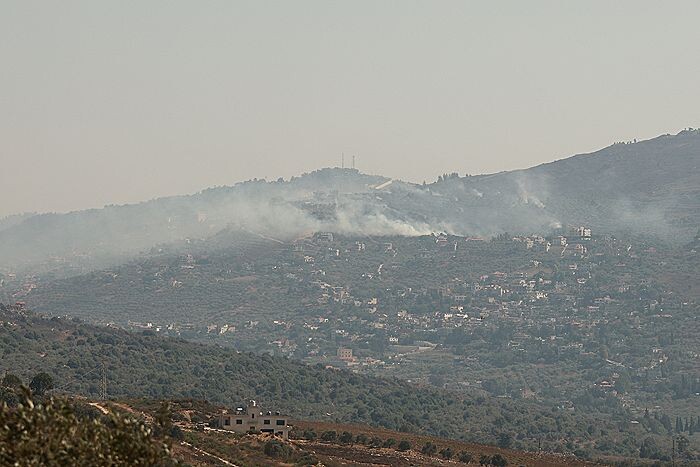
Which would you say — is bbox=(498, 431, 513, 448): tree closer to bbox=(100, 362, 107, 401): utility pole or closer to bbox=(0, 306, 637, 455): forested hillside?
bbox=(0, 306, 637, 455): forested hillside

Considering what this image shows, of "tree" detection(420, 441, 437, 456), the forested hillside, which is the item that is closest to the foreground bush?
"tree" detection(420, 441, 437, 456)

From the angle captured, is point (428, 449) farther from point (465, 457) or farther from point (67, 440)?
point (67, 440)

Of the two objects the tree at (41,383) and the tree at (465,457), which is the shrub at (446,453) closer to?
the tree at (465,457)

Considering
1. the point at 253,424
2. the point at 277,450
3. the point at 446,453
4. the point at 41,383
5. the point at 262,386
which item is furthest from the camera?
the point at 262,386

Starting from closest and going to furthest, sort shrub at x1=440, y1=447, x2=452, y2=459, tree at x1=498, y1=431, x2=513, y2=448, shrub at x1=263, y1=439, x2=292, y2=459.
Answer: shrub at x1=263, y1=439, x2=292, y2=459 → shrub at x1=440, y1=447, x2=452, y2=459 → tree at x1=498, y1=431, x2=513, y2=448

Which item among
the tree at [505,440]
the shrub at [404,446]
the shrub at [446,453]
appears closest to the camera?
the shrub at [446,453]

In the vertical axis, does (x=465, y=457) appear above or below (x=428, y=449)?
below

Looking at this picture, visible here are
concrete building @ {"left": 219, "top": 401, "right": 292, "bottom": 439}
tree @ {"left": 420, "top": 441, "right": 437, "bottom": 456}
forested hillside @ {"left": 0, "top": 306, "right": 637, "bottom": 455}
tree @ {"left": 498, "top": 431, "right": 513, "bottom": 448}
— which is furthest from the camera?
forested hillside @ {"left": 0, "top": 306, "right": 637, "bottom": 455}

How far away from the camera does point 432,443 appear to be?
10419 centimetres

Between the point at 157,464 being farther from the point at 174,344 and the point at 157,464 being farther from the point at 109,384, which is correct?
the point at 174,344

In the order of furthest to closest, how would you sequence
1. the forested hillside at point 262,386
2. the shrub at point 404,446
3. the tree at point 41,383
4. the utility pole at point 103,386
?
1. the forested hillside at point 262,386
2. the utility pole at point 103,386
3. the tree at point 41,383
4. the shrub at point 404,446

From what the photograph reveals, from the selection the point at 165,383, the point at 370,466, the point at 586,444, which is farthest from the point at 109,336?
the point at 370,466

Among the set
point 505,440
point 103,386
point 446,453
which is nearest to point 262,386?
point 103,386

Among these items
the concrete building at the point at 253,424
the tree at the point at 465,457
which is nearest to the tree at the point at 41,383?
the concrete building at the point at 253,424
